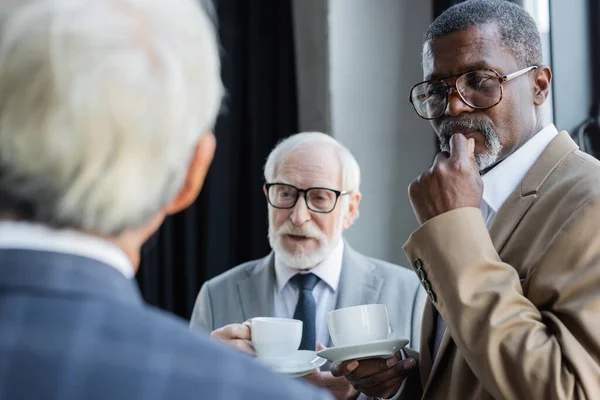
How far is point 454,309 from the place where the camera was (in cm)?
114

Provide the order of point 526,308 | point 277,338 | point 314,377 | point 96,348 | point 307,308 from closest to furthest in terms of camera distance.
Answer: point 96,348, point 526,308, point 277,338, point 314,377, point 307,308

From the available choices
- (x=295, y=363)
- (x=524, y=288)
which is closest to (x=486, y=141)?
(x=524, y=288)

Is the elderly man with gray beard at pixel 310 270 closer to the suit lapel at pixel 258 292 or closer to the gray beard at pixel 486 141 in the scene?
the suit lapel at pixel 258 292

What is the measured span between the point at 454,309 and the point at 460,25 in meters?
0.57

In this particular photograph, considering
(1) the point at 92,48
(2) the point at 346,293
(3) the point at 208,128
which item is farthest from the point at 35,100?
(2) the point at 346,293

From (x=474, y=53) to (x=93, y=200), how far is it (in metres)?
0.96

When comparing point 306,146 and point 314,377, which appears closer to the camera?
point 314,377

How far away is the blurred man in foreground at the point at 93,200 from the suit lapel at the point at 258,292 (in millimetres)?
1614

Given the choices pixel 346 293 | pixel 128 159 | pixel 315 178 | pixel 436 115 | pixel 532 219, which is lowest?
pixel 346 293

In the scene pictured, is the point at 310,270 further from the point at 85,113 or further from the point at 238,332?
the point at 85,113

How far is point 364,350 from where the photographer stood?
53.7 inches

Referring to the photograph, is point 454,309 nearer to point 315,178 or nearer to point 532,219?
point 532,219

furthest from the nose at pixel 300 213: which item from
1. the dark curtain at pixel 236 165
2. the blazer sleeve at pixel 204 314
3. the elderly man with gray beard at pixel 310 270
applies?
the dark curtain at pixel 236 165

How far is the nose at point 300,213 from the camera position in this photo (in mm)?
2371
